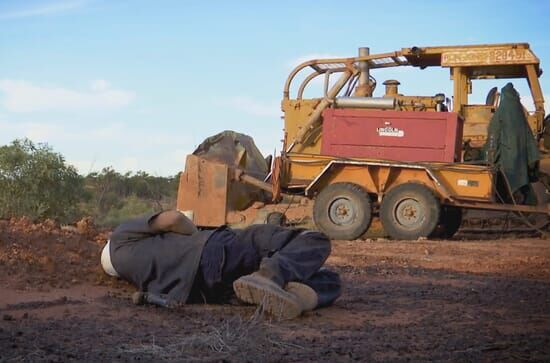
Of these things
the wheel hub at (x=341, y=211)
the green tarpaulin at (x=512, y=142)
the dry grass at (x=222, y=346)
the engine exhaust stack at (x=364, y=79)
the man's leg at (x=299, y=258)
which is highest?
the engine exhaust stack at (x=364, y=79)

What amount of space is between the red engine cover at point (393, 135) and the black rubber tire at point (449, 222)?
4.78ft

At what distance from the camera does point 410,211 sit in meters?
13.7

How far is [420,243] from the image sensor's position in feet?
42.3

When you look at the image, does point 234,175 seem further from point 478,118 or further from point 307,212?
point 478,118

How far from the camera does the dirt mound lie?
681 cm

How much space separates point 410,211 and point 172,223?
830cm

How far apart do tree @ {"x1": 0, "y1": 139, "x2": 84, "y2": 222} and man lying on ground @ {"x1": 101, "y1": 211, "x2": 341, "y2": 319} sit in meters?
11.6

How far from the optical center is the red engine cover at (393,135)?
1380 cm

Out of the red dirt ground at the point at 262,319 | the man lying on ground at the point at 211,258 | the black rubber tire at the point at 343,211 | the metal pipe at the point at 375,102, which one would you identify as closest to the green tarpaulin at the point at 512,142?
the metal pipe at the point at 375,102

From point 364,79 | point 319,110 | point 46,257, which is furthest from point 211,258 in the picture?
point 364,79

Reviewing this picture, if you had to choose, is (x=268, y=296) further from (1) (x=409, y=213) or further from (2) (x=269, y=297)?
(1) (x=409, y=213)

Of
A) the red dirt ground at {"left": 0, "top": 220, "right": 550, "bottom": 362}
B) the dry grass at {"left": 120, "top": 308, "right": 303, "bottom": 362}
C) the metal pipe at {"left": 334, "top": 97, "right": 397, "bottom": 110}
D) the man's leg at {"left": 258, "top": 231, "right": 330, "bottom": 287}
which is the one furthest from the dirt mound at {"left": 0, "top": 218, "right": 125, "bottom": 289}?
the metal pipe at {"left": 334, "top": 97, "right": 397, "bottom": 110}

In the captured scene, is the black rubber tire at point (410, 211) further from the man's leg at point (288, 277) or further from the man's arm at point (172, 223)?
the man's arm at point (172, 223)

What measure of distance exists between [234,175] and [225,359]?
1043 cm
